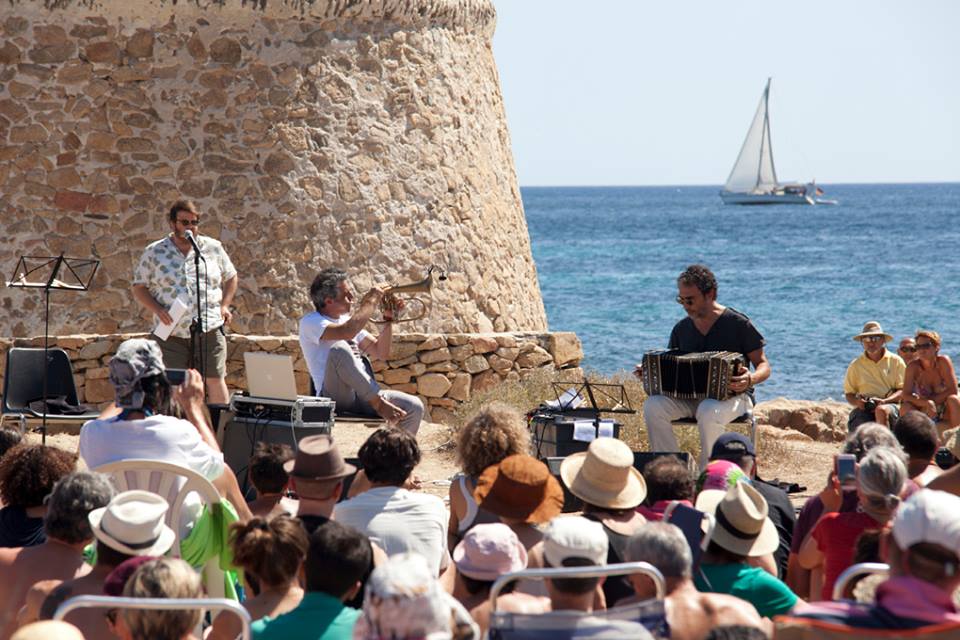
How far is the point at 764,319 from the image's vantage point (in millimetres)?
38969

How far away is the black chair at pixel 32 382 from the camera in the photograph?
894cm

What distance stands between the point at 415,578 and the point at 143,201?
8.56 meters

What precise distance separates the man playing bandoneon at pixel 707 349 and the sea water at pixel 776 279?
54.1ft

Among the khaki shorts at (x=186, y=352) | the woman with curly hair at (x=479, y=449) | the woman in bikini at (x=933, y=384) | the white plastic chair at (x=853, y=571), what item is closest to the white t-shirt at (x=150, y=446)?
the woman with curly hair at (x=479, y=449)

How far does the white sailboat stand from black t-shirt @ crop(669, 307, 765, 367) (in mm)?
81081

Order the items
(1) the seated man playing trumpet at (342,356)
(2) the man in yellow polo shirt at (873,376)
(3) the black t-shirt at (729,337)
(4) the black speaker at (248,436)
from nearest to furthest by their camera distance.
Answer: (4) the black speaker at (248,436)
(1) the seated man playing trumpet at (342,356)
(3) the black t-shirt at (729,337)
(2) the man in yellow polo shirt at (873,376)

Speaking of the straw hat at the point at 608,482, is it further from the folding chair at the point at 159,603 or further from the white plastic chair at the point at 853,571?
the folding chair at the point at 159,603

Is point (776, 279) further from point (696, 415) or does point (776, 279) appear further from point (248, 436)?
point (248, 436)

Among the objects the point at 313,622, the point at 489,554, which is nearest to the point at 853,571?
the point at 489,554

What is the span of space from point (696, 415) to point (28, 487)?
434 cm

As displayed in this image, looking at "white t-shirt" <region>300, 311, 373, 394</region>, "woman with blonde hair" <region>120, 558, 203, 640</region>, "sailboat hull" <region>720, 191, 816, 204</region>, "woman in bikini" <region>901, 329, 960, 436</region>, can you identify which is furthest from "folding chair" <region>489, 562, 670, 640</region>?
"sailboat hull" <region>720, 191, 816, 204</region>

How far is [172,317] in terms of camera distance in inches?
336

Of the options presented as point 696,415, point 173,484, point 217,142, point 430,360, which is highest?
point 217,142

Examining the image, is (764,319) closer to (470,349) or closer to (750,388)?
(470,349)
